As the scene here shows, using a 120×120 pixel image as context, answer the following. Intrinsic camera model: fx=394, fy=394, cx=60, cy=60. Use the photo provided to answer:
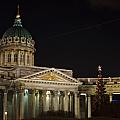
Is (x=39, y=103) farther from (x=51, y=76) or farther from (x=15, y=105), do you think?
(x=51, y=76)

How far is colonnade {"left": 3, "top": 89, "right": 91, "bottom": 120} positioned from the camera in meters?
72.7

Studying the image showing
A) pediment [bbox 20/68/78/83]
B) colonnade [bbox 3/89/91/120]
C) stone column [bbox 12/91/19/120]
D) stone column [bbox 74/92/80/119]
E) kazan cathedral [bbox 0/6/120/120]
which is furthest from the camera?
stone column [bbox 74/92/80/119]

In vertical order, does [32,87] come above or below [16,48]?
below

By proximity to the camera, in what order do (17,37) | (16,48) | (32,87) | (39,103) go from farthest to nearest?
(17,37)
(16,48)
(39,103)
(32,87)

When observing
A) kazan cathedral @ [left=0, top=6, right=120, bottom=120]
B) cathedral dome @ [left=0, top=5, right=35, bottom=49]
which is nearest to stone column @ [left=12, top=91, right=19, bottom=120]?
kazan cathedral @ [left=0, top=6, right=120, bottom=120]

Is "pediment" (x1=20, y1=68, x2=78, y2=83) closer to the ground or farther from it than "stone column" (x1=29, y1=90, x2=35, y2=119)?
farther from it

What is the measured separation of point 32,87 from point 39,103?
5.43 meters

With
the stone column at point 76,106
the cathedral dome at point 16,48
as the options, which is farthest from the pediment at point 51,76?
the cathedral dome at point 16,48

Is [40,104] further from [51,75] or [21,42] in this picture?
[21,42]

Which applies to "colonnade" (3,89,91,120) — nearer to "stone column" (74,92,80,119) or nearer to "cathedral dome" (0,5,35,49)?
"stone column" (74,92,80,119)

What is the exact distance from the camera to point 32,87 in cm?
7356

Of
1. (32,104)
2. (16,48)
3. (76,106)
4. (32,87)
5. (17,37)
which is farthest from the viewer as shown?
(17,37)

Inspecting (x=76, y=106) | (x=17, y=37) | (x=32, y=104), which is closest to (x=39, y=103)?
(x=32, y=104)

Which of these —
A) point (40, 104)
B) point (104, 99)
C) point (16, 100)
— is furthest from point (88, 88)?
point (16, 100)
